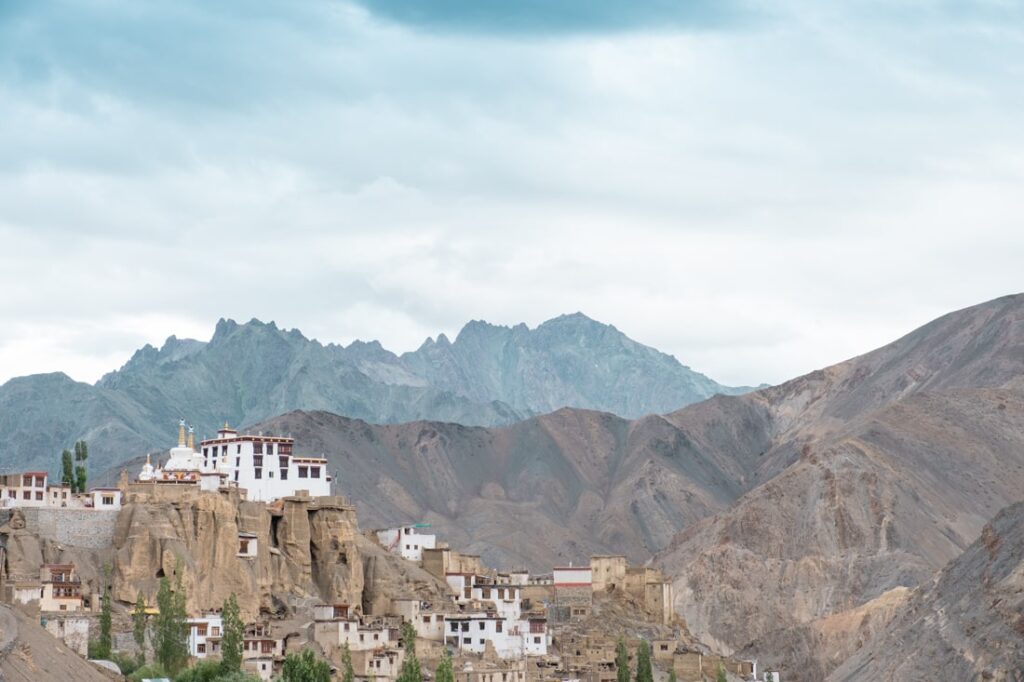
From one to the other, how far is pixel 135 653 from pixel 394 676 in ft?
45.3

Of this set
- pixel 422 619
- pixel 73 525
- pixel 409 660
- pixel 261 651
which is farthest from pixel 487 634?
pixel 73 525

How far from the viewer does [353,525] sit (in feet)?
351

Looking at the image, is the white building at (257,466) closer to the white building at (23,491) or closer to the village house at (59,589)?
the white building at (23,491)

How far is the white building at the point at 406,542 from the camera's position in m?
115

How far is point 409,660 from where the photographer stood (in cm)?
8500

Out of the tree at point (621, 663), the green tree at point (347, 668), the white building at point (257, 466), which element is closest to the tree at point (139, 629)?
the green tree at point (347, 668)

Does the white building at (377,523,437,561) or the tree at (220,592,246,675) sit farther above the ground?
the white building at (377,523,437,561)

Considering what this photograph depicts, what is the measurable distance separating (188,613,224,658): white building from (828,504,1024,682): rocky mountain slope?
35645mm

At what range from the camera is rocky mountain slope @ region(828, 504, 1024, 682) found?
93938 millimetres

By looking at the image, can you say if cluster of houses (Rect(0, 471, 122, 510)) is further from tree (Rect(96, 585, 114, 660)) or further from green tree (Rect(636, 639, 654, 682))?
green tree (Rect(636, 639, 654, 682))

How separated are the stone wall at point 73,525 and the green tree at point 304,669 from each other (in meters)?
15.6

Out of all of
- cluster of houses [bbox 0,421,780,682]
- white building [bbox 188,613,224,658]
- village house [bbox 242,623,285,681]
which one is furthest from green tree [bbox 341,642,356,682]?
white building [bbox 188,613,224,658]

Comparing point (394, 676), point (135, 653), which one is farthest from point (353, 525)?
point (135, 653)

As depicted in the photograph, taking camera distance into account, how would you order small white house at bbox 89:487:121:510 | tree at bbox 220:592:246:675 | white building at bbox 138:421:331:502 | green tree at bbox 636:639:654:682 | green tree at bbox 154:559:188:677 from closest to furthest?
tree at bbox 220:592:246:675 → green tree at bbox 154:559:188:677 → small white house at bbox 89:487:121:510 → green tree at bbox 636:639:654:682 → white building at bbox 138:421:331:502
